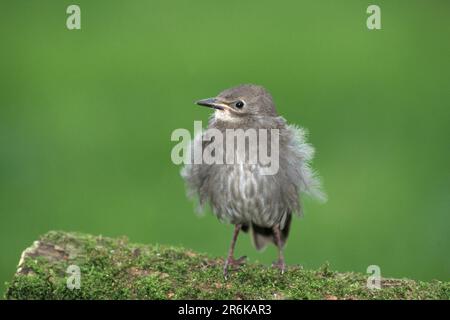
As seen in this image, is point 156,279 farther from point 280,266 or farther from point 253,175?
point 253,175

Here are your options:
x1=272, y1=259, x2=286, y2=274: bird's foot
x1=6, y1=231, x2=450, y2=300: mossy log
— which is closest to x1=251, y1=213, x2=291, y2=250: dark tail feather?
x1=272, y1=259, x2=286, y2=274: bird's foot

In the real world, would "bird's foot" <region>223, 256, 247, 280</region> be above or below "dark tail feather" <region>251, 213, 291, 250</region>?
below

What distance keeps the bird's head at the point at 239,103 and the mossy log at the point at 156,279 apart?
1272mm

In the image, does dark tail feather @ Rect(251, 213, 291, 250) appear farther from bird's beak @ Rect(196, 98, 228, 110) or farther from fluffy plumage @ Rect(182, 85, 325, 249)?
bird's beak @ Rect(196, 98, 228, 110)

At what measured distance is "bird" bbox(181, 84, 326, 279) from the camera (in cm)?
734

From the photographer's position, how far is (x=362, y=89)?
42.9 ft

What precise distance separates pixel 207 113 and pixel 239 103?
4580 mm

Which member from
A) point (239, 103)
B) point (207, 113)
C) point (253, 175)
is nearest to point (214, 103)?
point (239, 103)

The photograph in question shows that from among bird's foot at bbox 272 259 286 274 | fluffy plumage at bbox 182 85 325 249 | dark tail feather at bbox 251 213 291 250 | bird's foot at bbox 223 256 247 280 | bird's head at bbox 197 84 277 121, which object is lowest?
bird's foot at bbox 272 259 286 274

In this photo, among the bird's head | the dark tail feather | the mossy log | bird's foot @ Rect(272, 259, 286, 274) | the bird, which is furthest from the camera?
the dark tail feather
